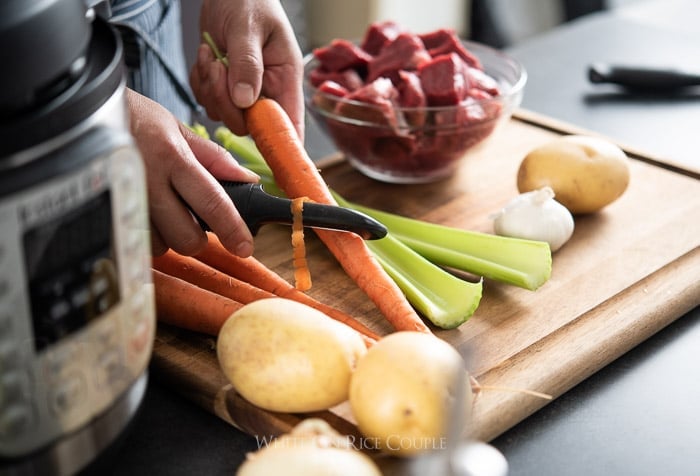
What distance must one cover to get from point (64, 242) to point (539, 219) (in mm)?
861

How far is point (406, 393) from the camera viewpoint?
2.90ft

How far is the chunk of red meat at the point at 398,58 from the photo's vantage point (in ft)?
5.24

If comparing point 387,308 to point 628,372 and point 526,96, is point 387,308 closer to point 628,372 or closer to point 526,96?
point 628,372

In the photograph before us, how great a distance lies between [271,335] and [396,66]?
77 centimetres

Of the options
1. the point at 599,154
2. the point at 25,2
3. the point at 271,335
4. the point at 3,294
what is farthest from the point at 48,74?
the point at 599,154

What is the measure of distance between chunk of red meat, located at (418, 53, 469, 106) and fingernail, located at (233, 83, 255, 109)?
320mm

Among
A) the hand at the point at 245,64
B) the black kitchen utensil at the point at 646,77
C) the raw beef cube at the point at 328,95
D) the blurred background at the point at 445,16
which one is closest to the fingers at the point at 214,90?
the hand at the point at 245,64

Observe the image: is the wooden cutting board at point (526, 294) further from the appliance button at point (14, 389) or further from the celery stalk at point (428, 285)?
the appliance button at point (14, 389)

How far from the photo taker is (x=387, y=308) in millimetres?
1210

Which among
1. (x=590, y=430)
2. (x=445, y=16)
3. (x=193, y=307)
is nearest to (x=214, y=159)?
(x=193, y=307)

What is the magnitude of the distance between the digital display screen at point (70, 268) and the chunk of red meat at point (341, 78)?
964 mm

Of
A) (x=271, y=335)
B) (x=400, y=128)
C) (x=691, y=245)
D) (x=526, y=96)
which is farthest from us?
(x=526, y=96)

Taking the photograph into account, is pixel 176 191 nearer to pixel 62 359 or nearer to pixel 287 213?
pixel 287 213

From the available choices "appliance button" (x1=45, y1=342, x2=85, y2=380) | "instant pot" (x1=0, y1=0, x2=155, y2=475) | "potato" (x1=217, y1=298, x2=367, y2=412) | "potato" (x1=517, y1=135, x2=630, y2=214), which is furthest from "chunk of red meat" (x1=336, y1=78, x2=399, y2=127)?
A: "appliance button" (x1=45, y1=342, x2=85, y2=380)
